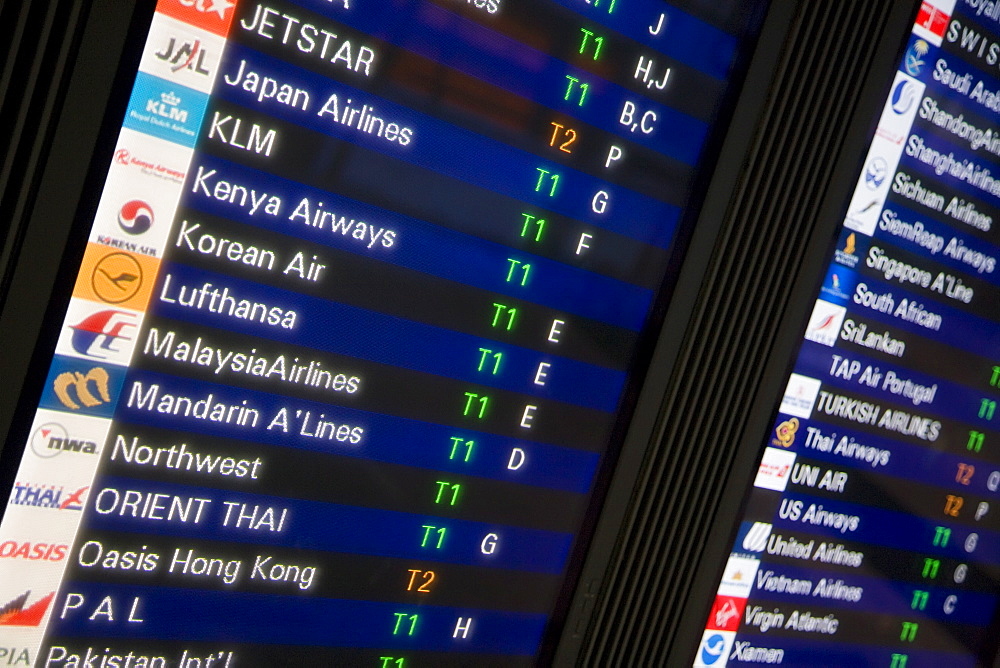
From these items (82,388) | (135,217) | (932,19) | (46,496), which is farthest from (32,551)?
(932,19)

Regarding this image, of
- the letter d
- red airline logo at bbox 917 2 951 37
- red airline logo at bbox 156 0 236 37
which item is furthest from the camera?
red airline logo at bbox 917 2 951 37

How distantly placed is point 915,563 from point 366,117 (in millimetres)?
1725

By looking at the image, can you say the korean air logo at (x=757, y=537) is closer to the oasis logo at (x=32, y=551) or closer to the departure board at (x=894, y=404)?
the departure board at (x=894, y=404)

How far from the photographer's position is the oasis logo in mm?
1428

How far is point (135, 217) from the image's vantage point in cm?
143

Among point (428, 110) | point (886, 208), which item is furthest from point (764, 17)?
point (428, 110)

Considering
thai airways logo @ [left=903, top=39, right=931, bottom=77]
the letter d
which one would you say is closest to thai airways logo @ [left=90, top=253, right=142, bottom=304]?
the letter d

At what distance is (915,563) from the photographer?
243cm

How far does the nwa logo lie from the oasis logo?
0.44 ft

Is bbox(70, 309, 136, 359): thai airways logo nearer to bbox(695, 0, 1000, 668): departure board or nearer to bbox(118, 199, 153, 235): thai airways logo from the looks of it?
bbox(118, 199, 153, 235): thai airways logo

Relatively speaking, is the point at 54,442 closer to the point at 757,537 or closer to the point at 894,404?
the point at 757,537

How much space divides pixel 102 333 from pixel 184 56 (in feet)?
1.35

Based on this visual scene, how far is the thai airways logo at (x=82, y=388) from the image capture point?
1.42 metres

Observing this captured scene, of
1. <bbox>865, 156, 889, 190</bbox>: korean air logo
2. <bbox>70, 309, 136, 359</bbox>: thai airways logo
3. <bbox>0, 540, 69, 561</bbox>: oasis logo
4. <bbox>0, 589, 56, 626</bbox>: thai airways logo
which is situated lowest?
<bbox>0, 589, 56, 626</bbox>: thai airways logo
